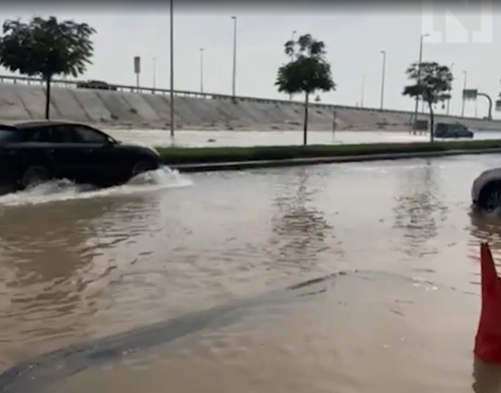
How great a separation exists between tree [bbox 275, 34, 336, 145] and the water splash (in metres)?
14.1

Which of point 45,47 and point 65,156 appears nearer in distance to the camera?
point 65,156

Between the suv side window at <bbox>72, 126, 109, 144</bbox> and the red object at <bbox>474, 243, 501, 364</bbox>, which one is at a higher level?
the suv side window at <bbox>72, 126, 109, 144</bbox>

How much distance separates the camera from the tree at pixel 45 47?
21953 millimetres

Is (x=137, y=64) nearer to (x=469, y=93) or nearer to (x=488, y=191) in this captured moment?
(x=469, y=93)

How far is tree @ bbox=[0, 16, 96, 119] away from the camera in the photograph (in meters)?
22.0

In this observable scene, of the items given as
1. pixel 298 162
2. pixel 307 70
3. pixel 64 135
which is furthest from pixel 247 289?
pixel 307 70

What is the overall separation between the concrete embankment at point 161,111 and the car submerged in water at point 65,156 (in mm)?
26665

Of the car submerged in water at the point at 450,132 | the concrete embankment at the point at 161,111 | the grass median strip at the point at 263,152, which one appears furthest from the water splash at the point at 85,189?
the car submerged in water at the point at 450,132

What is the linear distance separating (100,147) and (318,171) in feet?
26.1

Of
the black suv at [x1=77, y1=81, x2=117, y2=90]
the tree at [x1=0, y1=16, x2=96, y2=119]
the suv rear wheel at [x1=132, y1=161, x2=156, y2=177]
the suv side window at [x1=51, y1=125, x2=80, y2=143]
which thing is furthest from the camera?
the black suv at [x1=77, y1=81, x2=117, y2=90]

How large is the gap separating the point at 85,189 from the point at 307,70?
1724 centimetres

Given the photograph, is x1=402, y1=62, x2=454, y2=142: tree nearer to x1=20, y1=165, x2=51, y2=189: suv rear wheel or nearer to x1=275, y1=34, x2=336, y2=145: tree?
x1=275, y1=34, x2=336, y2=145: tree

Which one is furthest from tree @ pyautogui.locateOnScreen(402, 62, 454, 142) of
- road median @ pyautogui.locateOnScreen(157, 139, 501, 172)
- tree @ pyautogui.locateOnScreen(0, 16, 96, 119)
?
tree @ pyautogui.locateOnScreen(0, 16, 96, 119)

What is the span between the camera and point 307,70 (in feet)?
98.3
